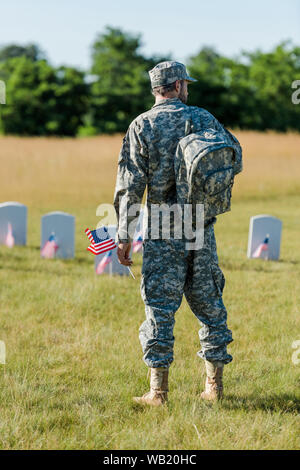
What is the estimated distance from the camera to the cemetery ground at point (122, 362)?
9.84 feet

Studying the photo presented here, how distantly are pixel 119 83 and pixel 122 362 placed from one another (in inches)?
1405

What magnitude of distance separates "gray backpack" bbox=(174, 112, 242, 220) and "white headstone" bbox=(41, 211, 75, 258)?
486 cm

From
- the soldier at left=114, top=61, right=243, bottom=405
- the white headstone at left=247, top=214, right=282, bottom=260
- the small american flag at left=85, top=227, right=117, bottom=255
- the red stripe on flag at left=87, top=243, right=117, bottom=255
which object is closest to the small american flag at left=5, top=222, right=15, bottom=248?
the white headstone at left=247, top=214, right=282, bottom=260

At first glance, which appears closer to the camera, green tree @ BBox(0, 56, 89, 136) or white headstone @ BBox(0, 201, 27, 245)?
white headstone @ BBox(0, 201, 27, 245)

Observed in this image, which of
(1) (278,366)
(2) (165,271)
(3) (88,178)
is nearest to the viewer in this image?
(2) (165,271)

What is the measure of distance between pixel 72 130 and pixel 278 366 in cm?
3582

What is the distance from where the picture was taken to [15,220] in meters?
8.63

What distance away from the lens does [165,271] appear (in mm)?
3242

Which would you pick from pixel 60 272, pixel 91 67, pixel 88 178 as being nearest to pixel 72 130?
pixel 91 67

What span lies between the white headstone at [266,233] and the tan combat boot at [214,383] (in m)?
4.63

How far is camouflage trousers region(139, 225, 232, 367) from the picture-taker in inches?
128

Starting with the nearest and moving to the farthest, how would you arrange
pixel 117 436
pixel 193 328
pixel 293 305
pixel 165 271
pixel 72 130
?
1. pixel 117 436
2. pixel 165 271
3. pixel 193 328
4. pixel 293 305
5. pixel 72 130

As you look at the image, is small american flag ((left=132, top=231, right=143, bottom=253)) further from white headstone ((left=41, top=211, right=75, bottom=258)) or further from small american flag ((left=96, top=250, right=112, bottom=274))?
small american flag ((left=96, top=250, right=112, bottom=274))
